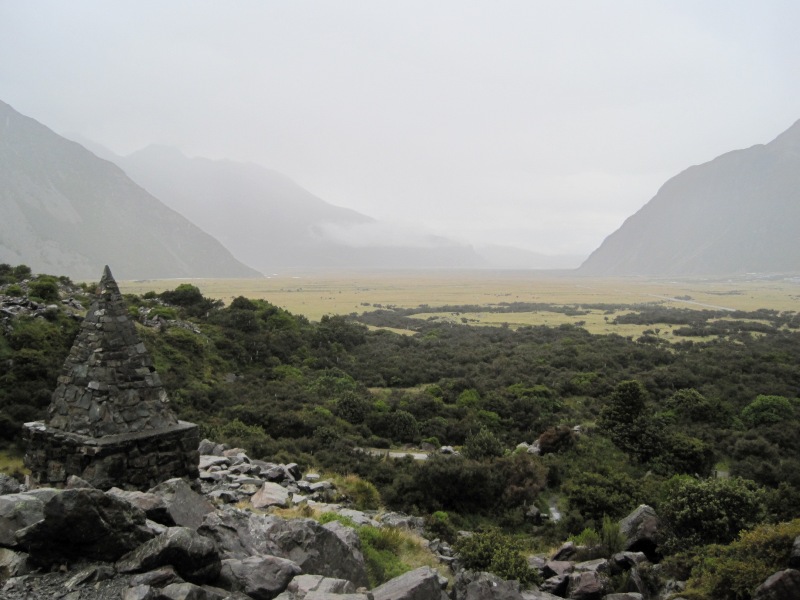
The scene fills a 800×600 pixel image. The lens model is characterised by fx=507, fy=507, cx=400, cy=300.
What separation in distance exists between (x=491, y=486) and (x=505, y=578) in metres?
5.88

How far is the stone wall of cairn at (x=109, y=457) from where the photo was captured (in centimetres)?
636

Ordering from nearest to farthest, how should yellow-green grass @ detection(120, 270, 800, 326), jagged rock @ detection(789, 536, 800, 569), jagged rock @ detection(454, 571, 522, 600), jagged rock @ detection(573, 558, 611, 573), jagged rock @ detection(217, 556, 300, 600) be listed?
1. jagged rock @ detection(217, 556, 300, 600)
2. jagged rock @ detection(789, 536, 800, 569)
3. jagged rock @ detection(454, 571, 522, 600)
4. jagged rock @ detection(573, 558, 611, 573)
5. yellow-green grass @ detection(120, 270, 800, 326)

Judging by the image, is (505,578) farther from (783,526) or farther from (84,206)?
(84,206)

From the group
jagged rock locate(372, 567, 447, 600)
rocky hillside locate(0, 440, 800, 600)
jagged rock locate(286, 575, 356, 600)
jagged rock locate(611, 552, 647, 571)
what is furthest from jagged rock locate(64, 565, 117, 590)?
jagged rock locate(611, 552, 647, 571)

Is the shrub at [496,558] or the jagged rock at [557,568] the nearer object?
the shrub at [496,558]

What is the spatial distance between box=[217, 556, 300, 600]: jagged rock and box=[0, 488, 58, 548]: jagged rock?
71.2 inches

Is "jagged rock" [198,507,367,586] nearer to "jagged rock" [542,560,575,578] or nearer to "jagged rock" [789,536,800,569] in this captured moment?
"jagged rock" [542,560,575,578]

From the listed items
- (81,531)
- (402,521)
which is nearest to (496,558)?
(402,521)

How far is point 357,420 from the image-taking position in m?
20.5

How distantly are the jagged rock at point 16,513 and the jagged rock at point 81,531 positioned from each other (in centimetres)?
19

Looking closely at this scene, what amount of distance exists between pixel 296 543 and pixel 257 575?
134 centimetres

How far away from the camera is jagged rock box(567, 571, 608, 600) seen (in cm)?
816

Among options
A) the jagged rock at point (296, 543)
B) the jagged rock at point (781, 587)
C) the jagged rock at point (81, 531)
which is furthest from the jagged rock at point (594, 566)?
the jagged rock at point (81, 531)

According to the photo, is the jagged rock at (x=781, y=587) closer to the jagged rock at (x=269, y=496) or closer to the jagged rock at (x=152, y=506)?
the jagged rock at (x=152, y=506)
